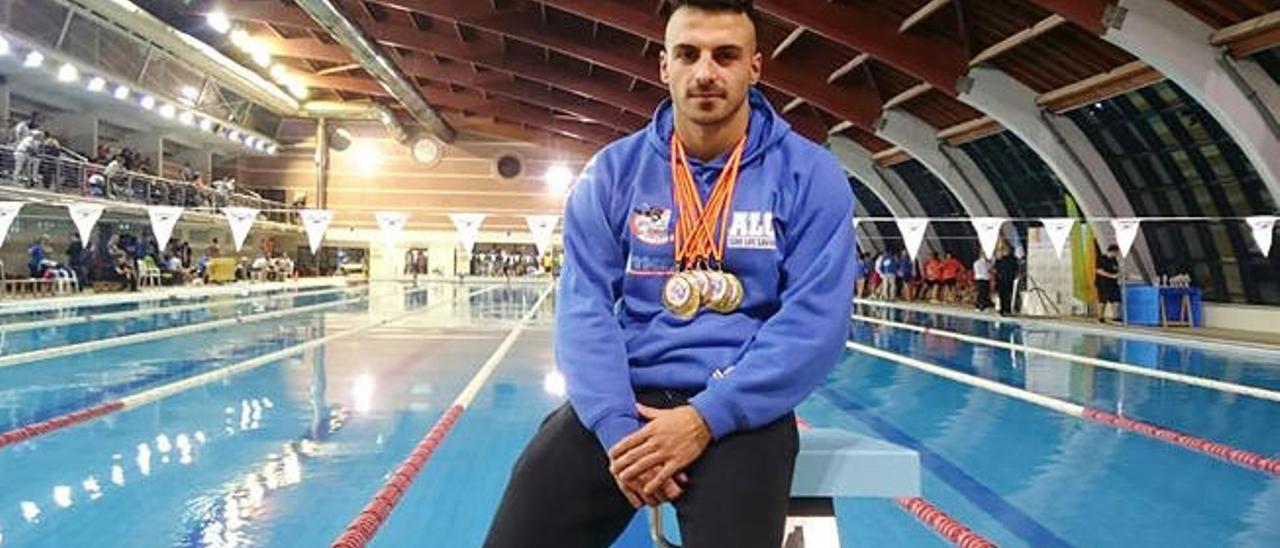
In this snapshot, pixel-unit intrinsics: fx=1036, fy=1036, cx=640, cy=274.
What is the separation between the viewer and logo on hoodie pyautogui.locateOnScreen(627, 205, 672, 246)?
1941mm

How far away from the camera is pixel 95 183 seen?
20.8 m

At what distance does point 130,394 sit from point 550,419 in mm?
5989

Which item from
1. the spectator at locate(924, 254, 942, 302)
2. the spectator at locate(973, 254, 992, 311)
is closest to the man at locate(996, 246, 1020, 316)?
the spectator at locate(973, 254, 992, 311)

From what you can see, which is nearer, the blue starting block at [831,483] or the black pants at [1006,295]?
the blue starting block at [831,483]

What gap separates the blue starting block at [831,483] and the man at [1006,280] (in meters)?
16.6

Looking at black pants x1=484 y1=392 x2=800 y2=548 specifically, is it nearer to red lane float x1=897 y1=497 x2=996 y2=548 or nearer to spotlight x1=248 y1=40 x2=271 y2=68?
red lane float x1=897 y1=497 x2=996 y2=548

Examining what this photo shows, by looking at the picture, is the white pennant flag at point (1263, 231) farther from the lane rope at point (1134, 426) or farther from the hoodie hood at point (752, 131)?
the hoodie hood at point (752, 131)

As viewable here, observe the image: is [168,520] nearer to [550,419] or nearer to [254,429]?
[254,429]

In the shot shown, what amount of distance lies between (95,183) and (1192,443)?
68.3ft

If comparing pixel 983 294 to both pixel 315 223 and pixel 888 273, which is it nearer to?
pixel 888 273

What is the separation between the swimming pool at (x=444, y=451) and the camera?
3732 mm

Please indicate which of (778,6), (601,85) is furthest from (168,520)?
(601,85)

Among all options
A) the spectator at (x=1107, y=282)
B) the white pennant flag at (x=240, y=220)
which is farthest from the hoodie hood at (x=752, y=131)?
the white pennant flag at (x=240, y=220)

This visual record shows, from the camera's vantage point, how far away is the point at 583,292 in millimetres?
1925
